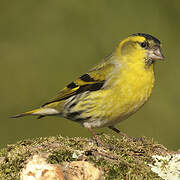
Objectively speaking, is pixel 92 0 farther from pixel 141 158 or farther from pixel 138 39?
pixel 141 158

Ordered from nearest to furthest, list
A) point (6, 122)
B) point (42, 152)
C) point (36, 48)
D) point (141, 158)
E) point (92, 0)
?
point (42, 152)
point (141, 158)
point (6, 122)
point (36, 48)
point (92, 0)

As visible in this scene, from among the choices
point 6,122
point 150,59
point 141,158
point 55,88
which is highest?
point 150,59

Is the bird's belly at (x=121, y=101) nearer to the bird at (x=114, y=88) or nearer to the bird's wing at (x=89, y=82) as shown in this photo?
the bird at (x=114, y=88)

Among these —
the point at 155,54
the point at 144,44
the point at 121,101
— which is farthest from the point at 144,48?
the point at 121,101

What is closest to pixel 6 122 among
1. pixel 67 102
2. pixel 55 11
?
pixel 67 102

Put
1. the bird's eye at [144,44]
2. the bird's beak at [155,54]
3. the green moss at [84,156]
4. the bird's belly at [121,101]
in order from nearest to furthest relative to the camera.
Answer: the green moss at [84,156] → the bird's belly at [121,101] → the bird's beak at [155,54] → the bird's eye at [144,44]

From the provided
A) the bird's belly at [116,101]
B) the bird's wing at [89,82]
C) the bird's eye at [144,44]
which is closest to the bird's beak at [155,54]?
the bird's eye at [144,44]

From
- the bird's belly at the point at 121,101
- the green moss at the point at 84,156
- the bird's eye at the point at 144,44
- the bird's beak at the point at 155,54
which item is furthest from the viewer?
the bird's eye at the point at 144,44

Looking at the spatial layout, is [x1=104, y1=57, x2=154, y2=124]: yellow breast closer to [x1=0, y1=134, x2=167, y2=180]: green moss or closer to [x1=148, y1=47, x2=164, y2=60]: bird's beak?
[x1=148, y1=47, x2=164, y2=60]: bird's beak
